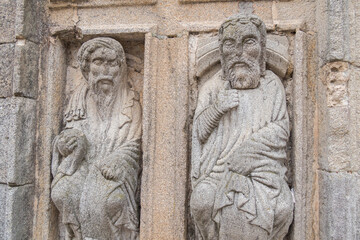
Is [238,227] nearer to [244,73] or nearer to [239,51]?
[244,73]

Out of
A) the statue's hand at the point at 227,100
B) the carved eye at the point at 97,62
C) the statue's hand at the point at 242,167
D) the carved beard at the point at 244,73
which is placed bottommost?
the statue's hand at the point at 242,167

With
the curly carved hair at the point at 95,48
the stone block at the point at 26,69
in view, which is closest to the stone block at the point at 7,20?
the stone block at the point at 26,69

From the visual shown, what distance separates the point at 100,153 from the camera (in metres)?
3.03

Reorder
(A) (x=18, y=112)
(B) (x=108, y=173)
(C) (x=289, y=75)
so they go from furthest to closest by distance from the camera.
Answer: (A) (x=18, y=112) < (C) (x=289, y=75) < (B) (x=108, y=173)

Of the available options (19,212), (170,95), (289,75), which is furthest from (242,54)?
(19,212)

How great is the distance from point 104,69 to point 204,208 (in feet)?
4.73

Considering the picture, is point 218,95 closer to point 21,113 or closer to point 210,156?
point 210,156

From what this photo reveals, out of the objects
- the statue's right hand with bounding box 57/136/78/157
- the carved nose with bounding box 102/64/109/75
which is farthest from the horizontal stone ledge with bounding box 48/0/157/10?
the statue's right hand with bounding box 57/136/78/157

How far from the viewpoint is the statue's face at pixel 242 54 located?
266cm

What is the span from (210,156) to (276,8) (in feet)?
4.57

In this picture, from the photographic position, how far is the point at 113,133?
305cm

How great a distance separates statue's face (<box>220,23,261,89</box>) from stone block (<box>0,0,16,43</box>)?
1925 millimetres

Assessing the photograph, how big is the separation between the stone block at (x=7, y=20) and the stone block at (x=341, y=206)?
9.70ft

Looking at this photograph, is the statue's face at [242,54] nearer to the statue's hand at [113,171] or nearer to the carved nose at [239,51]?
the carved nose at [239,51]
